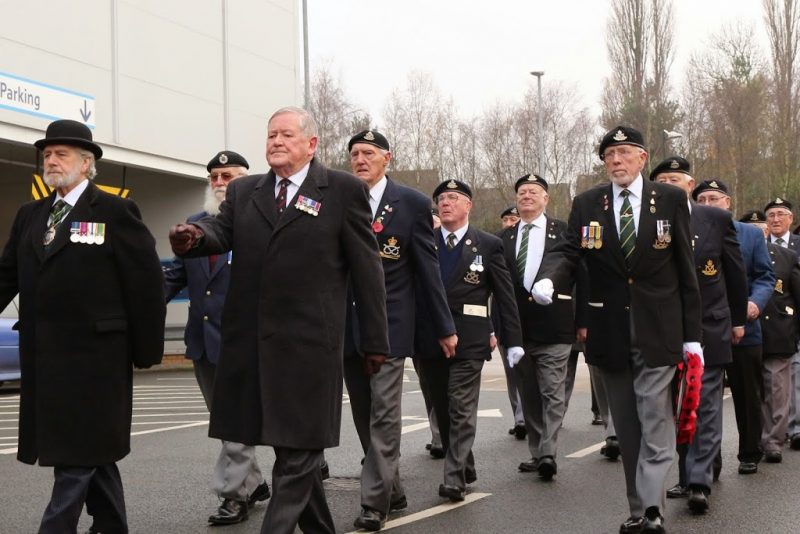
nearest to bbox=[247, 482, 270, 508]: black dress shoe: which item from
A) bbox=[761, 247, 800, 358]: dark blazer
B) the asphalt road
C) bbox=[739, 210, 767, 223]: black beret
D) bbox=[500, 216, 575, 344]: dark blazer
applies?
the asphalt road

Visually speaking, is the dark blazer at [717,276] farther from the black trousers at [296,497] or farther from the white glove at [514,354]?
the black trousers at [296,497]

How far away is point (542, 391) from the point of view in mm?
9570

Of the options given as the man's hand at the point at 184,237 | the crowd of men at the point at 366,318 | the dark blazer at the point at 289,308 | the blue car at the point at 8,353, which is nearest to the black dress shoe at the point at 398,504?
the crowd of men at the point at 366,318

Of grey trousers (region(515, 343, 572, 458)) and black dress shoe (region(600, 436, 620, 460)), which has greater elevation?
grey trousers (region(515, 343, 572, 458))

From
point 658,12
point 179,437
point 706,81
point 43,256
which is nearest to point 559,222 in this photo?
point 179,437

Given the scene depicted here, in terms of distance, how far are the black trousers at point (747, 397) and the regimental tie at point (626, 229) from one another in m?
2.53

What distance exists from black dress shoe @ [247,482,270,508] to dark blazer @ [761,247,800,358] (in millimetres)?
4708

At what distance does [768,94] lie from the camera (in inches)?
1737

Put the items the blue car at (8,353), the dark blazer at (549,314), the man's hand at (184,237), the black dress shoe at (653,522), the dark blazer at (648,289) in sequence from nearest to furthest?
1. the man's hand at (184,237)
2. the black dress shoe at (653,522)
3. the dark blazer at (648,289)
4. the dark blazer at (549,314)
5. the blue car at (8,353)

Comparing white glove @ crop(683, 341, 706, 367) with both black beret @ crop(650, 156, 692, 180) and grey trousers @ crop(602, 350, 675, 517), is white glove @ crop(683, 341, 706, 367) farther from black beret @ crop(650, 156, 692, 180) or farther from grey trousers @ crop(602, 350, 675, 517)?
black beret @ crop(650, 156, 692, 180)

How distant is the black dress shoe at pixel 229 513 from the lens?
693 centimetres

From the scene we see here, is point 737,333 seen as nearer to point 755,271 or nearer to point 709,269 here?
point 709,269

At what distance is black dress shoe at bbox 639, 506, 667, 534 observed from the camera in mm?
6531

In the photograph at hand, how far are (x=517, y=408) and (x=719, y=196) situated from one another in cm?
352
